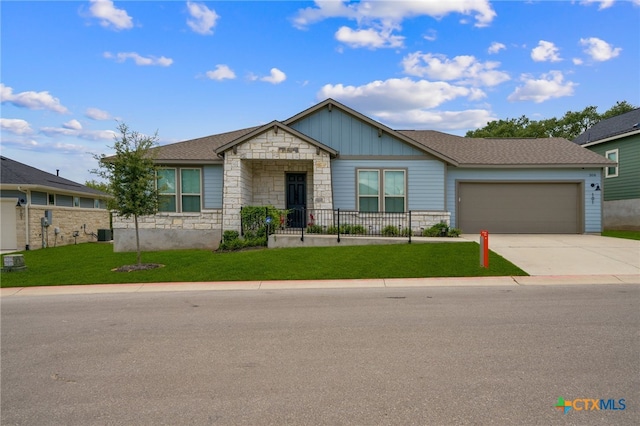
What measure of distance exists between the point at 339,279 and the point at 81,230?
73.4 ft

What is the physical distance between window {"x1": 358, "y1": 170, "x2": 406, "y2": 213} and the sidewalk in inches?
277

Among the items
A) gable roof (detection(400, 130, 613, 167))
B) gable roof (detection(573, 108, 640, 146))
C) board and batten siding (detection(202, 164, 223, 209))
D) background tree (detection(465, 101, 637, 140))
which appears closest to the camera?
board and batten siding (detection(202, 164, 223, 209))

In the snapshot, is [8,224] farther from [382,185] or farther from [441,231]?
→ [441,231]

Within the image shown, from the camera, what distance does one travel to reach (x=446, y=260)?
1159 centimetres

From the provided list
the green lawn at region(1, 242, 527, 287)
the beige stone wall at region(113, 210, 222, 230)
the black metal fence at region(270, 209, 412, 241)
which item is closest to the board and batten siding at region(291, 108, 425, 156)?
the black metal fence at region(270, 209, 412, 241)

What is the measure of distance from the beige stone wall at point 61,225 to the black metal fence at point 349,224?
13817mm

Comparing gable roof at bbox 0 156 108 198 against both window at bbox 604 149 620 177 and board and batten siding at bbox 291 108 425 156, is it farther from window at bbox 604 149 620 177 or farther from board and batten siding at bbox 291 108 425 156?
window at bbox 604 149 620 177

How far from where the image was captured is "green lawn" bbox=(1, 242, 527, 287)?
10.5m

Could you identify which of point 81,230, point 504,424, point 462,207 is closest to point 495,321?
point 504,424

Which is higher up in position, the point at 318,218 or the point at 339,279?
the point at 318,218

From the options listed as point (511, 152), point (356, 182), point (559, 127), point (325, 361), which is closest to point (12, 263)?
point (325, 361)

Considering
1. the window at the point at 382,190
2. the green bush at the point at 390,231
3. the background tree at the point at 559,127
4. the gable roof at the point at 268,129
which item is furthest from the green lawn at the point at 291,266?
the background tree at the point at 559,127

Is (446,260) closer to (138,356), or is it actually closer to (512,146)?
(138,356)

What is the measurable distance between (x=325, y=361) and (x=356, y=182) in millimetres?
12680
